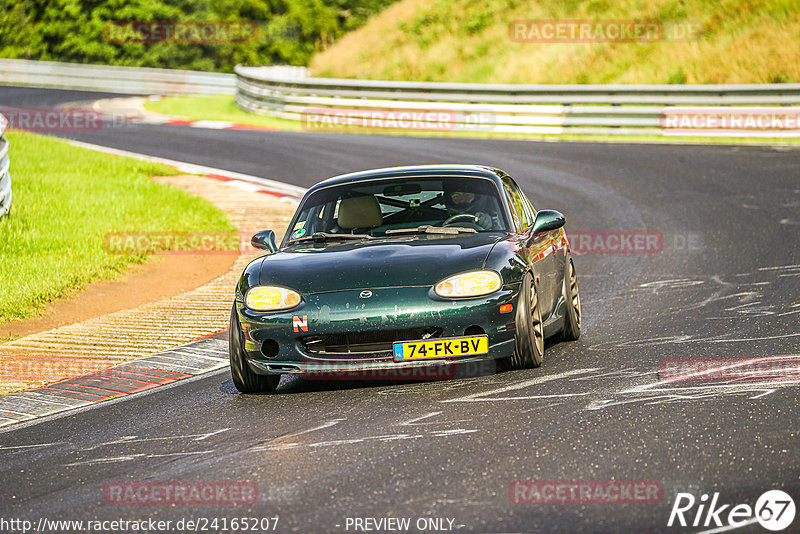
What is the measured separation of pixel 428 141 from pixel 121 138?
22.2 ft

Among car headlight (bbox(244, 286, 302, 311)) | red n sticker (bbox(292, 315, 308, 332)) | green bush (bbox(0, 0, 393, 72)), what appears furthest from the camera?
green bush (bbox(0, 0, 393, 72))

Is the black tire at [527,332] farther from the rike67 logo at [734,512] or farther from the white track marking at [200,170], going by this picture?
the white track marking at [200,170]

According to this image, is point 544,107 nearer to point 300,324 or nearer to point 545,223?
point 545,223

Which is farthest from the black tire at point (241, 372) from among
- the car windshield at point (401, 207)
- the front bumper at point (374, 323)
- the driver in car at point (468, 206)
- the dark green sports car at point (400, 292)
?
the driver in car at point (468, 206)

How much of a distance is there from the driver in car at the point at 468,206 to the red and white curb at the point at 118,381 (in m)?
2.03

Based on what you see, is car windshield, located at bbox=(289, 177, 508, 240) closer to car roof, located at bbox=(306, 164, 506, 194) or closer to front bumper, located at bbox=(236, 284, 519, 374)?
car roof, located at bbox=(306, 164, 506, 194)

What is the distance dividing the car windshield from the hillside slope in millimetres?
20886

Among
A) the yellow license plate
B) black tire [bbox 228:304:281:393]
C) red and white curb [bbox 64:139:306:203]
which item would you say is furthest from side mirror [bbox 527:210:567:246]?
red and white curb [bbox 64:139:306:203]

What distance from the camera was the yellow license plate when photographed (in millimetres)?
6988

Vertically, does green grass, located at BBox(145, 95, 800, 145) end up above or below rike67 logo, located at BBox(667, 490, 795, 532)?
below

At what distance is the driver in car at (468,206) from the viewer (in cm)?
828

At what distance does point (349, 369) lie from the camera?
7.04 m

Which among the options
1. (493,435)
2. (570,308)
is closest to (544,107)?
(570,308)

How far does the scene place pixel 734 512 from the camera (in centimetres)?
447
